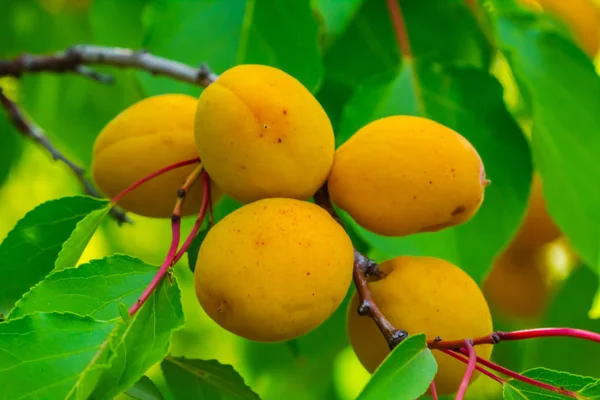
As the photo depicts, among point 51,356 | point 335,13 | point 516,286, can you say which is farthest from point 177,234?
point 516,286

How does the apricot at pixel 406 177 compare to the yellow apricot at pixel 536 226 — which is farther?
the yellow apricot at pixel 536 226

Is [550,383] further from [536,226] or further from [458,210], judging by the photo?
[536,226]

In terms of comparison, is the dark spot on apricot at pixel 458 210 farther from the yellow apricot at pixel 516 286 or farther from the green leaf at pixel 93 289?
the yellow apricot at pixel 516 286

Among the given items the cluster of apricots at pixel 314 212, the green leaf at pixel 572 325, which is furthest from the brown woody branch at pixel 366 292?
the green leaf at pixel 572 325

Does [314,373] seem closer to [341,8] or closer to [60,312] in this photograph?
[341,8]

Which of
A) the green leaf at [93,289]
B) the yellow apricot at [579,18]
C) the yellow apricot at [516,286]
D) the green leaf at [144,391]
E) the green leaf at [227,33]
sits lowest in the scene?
the yellow apricot at [516,286]

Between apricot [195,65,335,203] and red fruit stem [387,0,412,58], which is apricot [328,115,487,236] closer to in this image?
apricot [195,65,335,203]

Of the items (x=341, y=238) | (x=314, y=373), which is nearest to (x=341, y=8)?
(x=341, y=238)

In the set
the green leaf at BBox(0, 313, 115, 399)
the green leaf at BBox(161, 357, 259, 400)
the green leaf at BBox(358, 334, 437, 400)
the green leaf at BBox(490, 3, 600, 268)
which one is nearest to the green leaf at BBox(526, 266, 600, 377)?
the green leaf at BBox(490, 3, 600, 268)

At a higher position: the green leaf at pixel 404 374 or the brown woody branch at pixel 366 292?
the green leaf at pixel 404 374
